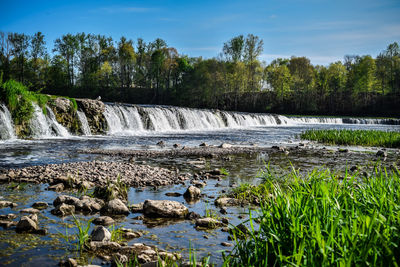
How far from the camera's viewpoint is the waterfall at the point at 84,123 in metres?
21.5

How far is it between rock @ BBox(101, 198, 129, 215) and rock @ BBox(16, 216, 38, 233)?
3.79 ft

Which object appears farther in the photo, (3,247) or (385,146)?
(385,146)

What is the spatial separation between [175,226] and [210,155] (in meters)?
7.70

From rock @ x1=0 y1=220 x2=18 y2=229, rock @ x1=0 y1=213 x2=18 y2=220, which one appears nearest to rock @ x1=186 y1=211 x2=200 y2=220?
rock @ x1=0 y1=220 x2=18 y2=229

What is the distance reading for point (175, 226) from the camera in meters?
4.75

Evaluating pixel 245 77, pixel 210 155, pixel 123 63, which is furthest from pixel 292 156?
pixel 123 63

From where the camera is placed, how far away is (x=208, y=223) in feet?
15.3

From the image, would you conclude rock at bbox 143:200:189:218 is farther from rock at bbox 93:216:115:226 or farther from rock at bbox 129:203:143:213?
rock at bbox 93:216:115:226

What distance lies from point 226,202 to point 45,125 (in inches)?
652

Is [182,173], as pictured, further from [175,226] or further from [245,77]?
[245,77]

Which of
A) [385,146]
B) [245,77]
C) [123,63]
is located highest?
[123,63]

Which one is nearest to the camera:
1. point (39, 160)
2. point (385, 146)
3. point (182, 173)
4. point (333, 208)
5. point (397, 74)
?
point (333, 208)

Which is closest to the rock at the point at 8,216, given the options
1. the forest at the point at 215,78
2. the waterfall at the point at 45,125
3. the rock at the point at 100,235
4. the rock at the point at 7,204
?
the rock at the point at 7,204

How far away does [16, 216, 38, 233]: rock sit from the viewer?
4223 millimetres
